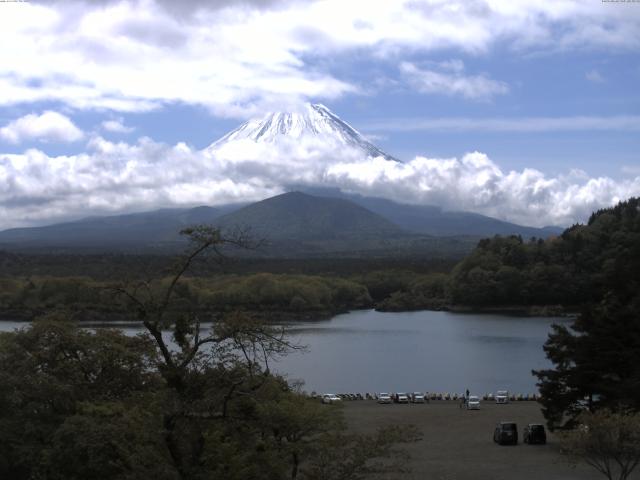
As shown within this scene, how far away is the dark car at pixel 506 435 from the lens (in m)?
15.4

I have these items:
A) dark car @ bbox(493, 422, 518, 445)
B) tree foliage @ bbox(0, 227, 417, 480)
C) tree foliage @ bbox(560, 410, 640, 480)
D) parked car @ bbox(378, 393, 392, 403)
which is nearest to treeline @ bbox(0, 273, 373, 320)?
parked car @ bbox(378, 393, 392, 403)

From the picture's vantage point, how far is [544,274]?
63.2m

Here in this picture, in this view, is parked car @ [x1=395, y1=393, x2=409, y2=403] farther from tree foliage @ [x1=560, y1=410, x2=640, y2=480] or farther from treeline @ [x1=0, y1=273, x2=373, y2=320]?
treeline @ [x1=0, y1=273, x2=373, y2=320]

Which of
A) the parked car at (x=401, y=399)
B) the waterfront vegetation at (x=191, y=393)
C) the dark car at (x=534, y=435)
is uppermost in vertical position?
the waterfront vegetation at (x=191, y=393)

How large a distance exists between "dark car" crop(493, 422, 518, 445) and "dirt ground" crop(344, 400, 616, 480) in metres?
0.14

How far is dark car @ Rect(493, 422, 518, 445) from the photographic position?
1538 cm

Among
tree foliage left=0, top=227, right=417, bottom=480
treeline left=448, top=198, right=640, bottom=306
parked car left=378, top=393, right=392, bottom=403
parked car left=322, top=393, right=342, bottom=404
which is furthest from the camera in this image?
treeline left=448, top=198, right=640, bottom=306

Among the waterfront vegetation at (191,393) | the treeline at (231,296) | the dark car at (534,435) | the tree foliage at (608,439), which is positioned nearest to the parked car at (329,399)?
the dark car at (534,435)

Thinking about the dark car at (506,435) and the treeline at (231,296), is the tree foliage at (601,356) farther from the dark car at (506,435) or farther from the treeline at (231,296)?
the treeline at (231,296)

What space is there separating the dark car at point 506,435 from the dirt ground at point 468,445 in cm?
14

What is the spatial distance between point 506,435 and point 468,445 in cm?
76

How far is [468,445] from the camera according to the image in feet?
50.9

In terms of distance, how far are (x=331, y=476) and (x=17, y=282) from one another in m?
61.5

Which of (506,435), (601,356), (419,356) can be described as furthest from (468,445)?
(419,356)
